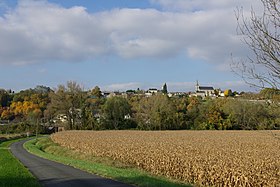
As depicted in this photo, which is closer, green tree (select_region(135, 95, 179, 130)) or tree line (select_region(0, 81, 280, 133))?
tree line (select_region(0, 81, 280, 133))

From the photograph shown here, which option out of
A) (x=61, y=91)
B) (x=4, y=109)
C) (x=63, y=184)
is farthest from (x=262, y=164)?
(x=4, y=109)

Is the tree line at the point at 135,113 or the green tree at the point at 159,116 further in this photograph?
the green tree at the point at 159,116

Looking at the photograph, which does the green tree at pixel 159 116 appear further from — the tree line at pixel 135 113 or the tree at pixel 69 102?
the tree at pixel 69 102

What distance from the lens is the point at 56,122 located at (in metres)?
111

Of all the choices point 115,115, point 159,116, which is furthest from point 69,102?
point 159,116

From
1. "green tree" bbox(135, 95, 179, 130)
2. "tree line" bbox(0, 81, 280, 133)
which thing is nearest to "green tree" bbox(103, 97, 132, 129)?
"tree line" bbox(0, 81, 280, 133)

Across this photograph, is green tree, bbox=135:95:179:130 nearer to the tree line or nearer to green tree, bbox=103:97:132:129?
the tree line

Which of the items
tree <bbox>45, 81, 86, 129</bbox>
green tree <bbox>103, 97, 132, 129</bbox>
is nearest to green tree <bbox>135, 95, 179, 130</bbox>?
green tree <bbox>103, 97, 132, 129</bbox>

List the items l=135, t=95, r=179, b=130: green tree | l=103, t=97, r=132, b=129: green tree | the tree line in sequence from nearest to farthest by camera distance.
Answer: the tree line < l=135, t=95, r=179, b=130: green tree < l=103, t=97, r=132, b=129: green tree

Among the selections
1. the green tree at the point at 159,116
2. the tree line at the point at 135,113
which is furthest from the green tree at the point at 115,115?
the green tree at the point at 159,116

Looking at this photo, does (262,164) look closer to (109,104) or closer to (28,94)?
(109,104)

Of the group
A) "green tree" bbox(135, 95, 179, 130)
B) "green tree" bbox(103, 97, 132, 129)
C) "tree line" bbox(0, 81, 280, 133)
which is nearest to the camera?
"tree line" bbox(0, 81, 280, 133)

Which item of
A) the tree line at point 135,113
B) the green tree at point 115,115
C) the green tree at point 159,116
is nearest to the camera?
the tree line at point 135,113

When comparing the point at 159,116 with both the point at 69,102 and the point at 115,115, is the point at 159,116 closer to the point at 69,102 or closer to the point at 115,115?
the point at 115,115
